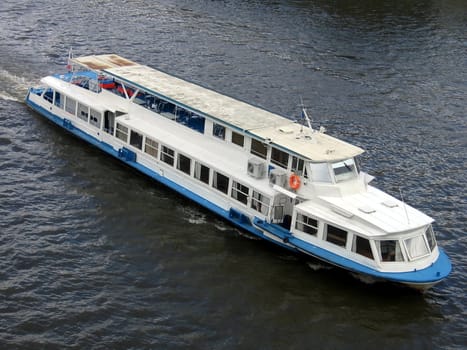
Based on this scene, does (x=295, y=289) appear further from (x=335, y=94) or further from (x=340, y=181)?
(x=335, y=94)

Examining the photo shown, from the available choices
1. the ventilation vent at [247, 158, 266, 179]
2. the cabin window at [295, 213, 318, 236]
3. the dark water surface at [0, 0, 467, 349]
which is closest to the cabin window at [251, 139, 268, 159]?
the ventilation vent at [247, 158, 266, 179]

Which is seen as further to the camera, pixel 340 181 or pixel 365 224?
pixel 340 181

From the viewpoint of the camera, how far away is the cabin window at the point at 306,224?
37.8 metres

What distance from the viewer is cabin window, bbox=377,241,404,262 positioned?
35781 mm

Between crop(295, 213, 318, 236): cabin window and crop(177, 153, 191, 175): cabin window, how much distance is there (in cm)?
921

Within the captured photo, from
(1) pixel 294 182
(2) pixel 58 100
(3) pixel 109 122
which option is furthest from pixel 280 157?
(2) pixel 58 100

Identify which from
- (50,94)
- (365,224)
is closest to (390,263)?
(365,224)

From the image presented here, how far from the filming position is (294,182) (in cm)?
3912

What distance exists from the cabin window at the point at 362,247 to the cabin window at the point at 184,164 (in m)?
13.0

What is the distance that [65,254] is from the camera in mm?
38281

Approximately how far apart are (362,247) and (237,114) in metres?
13.6

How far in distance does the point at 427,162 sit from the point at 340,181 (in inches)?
681

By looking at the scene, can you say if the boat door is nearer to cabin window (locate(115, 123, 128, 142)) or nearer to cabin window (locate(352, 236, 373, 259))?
cabin window (locate(115, 123, 128, 142))

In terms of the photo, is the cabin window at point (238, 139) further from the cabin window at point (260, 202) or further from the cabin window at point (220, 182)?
the cabin window at point (260, 202)
